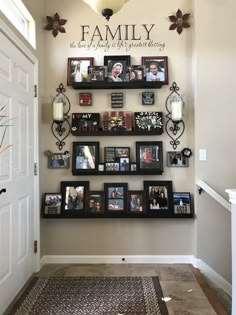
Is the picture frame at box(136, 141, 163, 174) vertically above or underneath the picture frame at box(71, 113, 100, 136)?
underneath

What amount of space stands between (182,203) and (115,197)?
0.72 m

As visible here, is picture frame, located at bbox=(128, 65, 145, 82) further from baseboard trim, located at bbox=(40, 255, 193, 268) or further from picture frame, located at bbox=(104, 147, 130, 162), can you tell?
baseboard trim, located at bbox=(40, 255, 193, 268)

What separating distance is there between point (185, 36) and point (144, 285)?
259 centimetres

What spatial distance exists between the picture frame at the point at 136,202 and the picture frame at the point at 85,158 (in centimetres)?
47

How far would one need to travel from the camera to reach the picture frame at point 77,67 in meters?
3.30

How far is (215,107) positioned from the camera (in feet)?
10.5

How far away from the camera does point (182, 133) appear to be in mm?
3309

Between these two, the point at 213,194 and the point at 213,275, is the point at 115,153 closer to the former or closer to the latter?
the point at 213,194

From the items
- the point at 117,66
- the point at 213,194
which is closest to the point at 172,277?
the point at 213,194

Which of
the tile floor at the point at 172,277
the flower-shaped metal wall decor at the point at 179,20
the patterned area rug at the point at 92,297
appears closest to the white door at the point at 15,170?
the patterned area rug at the point at 92,297

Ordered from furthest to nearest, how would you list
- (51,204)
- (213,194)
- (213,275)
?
(51,204)
(213,275)
(213,194)

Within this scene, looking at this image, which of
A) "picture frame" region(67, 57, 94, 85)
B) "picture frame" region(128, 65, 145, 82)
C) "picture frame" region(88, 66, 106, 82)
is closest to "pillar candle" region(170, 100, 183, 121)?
"picture frame" region(128, 65, 145, 82)

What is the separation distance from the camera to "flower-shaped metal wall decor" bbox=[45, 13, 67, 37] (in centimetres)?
332

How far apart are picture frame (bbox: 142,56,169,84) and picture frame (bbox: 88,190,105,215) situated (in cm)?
136
